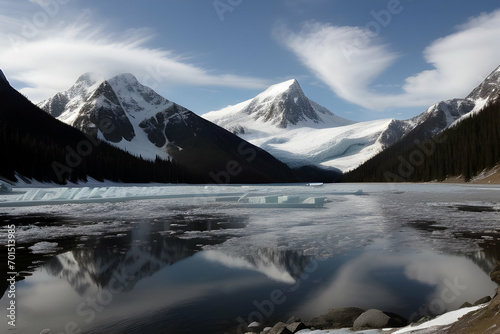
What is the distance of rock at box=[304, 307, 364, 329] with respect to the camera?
278 inches

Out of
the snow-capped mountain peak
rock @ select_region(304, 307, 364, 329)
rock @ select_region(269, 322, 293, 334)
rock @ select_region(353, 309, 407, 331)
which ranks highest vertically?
the snow-capped mountain peak

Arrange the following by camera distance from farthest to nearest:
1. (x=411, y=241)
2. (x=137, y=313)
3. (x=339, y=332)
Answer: (x=411, y=241) < (x=137, y=313) < (x=339, y=332)

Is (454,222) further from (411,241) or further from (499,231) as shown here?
(411,241)

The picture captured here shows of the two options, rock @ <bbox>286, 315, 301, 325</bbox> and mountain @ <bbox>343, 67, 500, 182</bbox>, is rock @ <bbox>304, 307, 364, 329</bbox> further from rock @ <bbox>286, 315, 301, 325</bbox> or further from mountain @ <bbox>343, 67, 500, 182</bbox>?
mountain @ <bbox>343, 67, 500, 182</bbox>

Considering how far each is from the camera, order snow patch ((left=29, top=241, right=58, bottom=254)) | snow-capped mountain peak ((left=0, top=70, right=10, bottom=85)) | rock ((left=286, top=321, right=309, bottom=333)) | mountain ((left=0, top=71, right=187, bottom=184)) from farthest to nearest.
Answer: snow-capped mountain peak ((left=0, top=70, right=10, bottom=85)) → mountain ((left=0, top=71, right=187, bottom=184)) → snow patch ((left=29, top=241, right=58, bottom=254)) → rock ((left=286, top=321, right=309, bottom=333))

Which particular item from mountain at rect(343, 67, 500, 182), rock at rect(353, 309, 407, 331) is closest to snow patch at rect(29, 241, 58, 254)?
rock at rect(353, 309, 407, 331)

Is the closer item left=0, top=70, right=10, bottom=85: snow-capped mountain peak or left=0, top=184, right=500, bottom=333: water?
left=0, top=184, right=500, bottom=333: water

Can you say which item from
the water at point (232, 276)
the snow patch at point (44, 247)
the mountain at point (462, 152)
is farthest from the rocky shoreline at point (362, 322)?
the mountain at point (462, 152)

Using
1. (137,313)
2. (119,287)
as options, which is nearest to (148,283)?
(119,287)

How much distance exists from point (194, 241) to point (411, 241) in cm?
933

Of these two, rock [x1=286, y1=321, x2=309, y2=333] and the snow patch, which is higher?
the snow patch

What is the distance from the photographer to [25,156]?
9162 centimetres

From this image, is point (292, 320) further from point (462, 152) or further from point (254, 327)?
point (462, 152)

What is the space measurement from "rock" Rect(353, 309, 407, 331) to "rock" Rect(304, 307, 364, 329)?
0.24 metres
